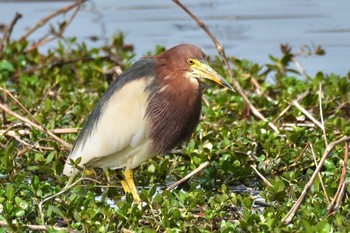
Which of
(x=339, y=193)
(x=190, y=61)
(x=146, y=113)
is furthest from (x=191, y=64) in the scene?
(x=339, y=193)

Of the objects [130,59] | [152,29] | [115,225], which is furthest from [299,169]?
[152,29]

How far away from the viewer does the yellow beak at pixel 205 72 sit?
5395 millimetres

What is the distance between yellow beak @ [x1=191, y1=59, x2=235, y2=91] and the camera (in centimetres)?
539

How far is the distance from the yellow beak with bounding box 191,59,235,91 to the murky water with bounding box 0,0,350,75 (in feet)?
13.1

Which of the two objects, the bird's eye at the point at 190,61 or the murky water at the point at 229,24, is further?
the murky water at the point at 229,24

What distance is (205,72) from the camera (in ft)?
17.7

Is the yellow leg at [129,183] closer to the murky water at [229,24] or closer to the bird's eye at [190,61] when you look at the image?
the bird's eye at [190,61]

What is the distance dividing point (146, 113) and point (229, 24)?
6615 mm

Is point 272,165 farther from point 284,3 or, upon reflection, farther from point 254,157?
point 284,3

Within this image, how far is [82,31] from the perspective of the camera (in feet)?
38.5

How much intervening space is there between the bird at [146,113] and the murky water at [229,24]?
393 centimetres

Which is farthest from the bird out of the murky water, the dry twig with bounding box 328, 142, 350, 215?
the murky water

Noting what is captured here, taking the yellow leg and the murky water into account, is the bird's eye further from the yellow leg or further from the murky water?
the murky water

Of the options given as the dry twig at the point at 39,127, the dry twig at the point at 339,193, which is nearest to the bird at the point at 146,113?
the dry twig at the point at 39,127
